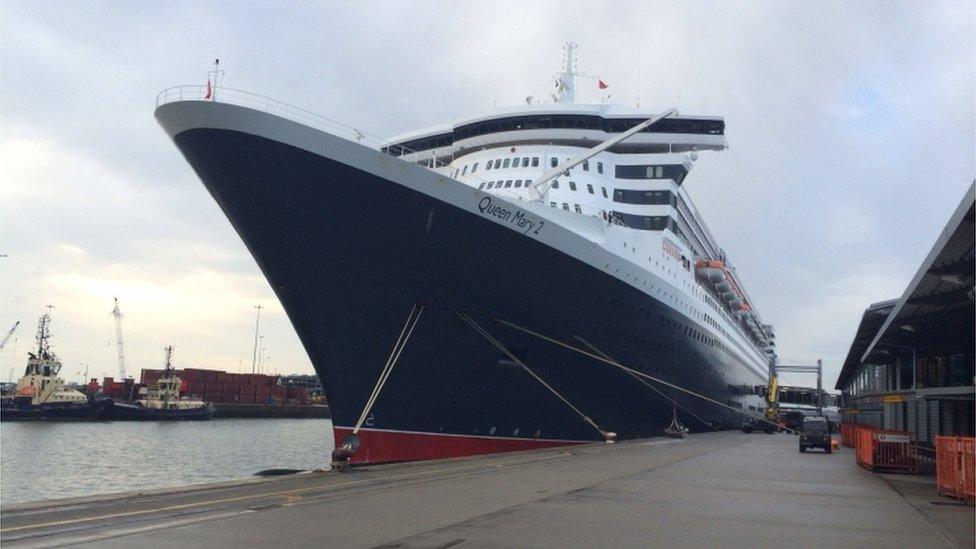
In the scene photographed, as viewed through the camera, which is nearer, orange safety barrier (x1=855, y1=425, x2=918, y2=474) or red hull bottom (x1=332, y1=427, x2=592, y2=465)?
red hull bottom (x1=332, y1=427, x2=592, y2=465)

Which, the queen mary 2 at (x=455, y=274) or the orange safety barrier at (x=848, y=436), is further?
the orange safety barrier at (x=848, y=436)

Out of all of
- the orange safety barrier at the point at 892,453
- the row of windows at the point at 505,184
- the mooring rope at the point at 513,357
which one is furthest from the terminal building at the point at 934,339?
the row of windows at the point at 505,184

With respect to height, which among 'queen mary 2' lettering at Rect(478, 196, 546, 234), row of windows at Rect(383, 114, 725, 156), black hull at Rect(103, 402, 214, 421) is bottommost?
black hull at Rect(103, 402, 214, 421)

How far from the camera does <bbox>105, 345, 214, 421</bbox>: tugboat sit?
69.4 meters

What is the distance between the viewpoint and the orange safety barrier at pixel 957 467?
37.8ft

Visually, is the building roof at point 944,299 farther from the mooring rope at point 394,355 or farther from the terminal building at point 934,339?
the mooring rope at point 394,355

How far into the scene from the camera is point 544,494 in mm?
11812

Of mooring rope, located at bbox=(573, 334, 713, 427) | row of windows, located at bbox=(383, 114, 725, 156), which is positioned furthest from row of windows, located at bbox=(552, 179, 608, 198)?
mooring rope, located at bbox=(573, 334, 713, 427)

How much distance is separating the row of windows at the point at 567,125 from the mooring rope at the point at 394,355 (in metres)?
8.64

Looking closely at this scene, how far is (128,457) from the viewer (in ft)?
115

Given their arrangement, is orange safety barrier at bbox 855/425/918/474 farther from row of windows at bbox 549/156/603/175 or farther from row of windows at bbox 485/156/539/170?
row of windows at bbox 485/156/539/170

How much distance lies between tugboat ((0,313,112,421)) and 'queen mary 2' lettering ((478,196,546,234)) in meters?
62.0

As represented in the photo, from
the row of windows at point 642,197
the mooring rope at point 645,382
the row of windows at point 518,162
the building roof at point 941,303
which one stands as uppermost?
the row of windows at point 518,162

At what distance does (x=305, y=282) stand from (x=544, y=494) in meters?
8.14
